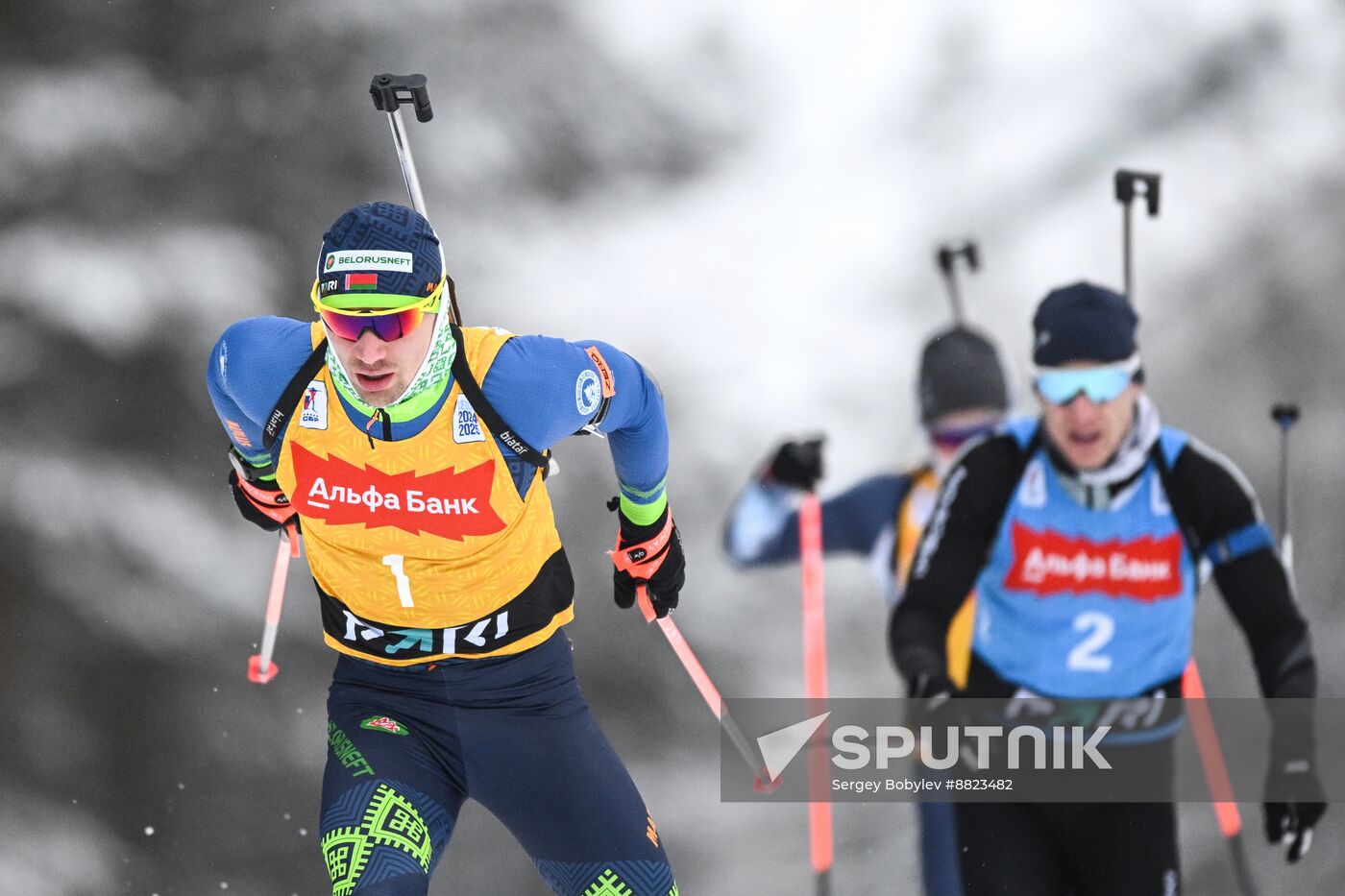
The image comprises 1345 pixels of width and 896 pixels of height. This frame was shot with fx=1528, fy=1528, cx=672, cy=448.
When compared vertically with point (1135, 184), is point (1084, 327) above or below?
below

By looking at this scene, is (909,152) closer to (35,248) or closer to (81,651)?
(35,248)

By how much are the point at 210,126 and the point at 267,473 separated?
4.76ft

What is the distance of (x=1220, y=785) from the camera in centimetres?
488

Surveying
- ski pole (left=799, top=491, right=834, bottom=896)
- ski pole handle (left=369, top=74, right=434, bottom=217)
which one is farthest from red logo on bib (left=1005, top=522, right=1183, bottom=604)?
ski pole handle (left=369, top=74, right=434, bottom=217)

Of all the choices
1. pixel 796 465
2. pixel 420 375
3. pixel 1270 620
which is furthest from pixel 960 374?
pixel 420 375

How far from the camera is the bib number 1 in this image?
10.6ft

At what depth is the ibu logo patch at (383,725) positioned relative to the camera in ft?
10.8

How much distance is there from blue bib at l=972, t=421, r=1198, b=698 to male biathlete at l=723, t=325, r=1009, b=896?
2.55ft

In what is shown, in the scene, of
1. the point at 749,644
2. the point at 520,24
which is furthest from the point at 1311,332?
the point at 520,24

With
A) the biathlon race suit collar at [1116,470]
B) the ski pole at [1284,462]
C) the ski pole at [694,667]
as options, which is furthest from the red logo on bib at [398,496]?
the ski pole at [1284,462]

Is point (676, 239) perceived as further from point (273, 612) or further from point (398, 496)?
point (398, 496)

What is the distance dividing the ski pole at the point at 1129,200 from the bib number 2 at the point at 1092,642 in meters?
1.26

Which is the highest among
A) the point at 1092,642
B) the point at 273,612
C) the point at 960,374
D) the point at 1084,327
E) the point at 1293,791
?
the point at 960,374

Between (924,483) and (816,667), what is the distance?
722 mm
